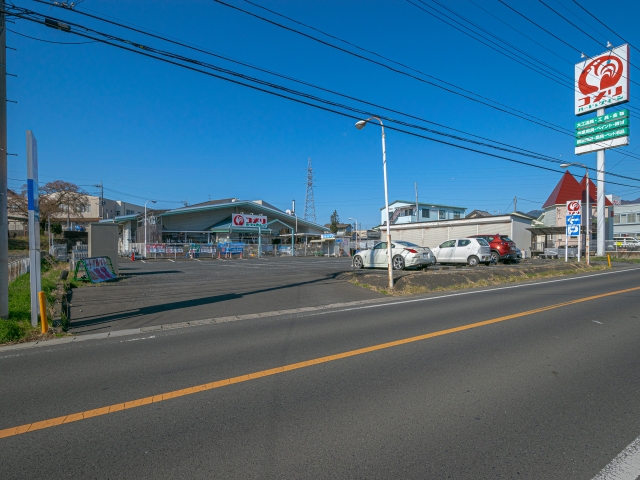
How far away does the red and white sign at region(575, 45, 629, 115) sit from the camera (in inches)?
1266

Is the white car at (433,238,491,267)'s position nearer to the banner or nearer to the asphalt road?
the asphalt road

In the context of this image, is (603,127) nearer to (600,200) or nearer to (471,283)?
(600,200)

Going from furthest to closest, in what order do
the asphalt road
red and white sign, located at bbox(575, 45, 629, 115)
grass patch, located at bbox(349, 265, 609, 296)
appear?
red and white sign, located at bbox(575, 45, 629, 115)
grass patch, located at bbox(349, 265, 609, 296)
the asphalt road

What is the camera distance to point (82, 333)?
26.2 ft

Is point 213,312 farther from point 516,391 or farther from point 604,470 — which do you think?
point 604,470

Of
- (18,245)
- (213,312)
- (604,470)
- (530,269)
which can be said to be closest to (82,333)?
(213,312)

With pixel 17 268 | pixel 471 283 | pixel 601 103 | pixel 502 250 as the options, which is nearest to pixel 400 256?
pixel 471 283

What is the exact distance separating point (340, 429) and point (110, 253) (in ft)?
54.3

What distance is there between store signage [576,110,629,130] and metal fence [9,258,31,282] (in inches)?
1635

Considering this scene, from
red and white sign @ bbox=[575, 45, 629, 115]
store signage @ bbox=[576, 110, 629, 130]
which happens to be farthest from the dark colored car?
red and white sign @ bbox=[575, 45, 629, 115]

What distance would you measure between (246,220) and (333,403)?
41.3m

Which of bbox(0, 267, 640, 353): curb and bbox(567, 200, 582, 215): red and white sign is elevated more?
bbox(567, 200, 582, 215): red and white sign

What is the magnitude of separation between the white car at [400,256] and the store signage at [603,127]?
84.9 ft

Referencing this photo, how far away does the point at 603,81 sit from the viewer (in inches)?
1319
